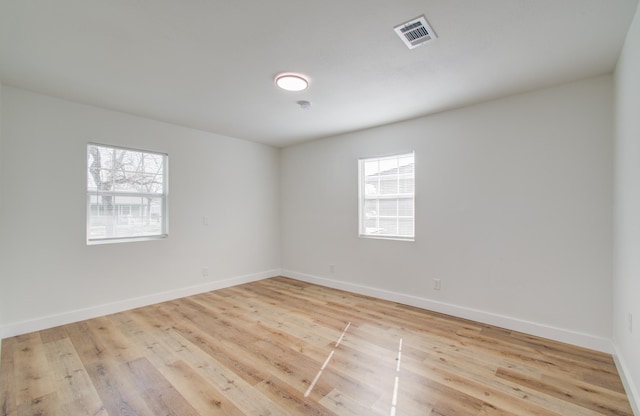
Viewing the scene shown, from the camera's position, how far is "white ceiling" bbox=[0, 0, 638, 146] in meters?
1.78

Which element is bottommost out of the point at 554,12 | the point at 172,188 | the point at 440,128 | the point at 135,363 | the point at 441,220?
the point at 135,363

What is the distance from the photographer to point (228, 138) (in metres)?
4.76

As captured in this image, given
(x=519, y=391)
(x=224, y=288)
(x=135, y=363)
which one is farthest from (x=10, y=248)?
(x=519, y=391)

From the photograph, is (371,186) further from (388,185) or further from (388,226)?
(388,226)

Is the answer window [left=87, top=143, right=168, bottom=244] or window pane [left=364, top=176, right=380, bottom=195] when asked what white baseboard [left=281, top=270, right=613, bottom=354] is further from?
window [left=87, top=143, right=168, bottom=244]

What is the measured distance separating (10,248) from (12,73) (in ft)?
5.50

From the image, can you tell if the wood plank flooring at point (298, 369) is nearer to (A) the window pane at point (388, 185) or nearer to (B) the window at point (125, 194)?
(B) the window at point (125, 194)

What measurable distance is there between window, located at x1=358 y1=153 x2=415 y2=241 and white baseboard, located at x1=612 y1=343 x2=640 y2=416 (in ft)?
6.81

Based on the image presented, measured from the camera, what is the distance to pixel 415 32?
1982mm

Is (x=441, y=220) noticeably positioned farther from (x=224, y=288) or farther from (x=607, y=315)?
(x=224, y=288)

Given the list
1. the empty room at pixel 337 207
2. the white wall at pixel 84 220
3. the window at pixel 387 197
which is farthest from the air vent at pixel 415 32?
the white wall at pixel 84 220

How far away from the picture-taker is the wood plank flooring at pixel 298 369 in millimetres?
1851

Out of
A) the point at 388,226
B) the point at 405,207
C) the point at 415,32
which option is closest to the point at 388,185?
the point at 405,207

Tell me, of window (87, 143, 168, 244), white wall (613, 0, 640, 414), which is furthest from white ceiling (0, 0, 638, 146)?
window (87, 143, 168, 244)
